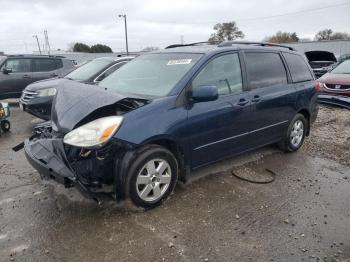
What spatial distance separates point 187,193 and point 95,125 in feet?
4.90

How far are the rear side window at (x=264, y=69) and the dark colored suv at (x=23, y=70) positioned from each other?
291 inches

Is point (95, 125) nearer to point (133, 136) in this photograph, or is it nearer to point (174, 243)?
point (133, 136)

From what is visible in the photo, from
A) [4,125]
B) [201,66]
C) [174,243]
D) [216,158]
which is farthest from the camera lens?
[4,125]

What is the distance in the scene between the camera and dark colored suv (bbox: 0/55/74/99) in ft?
33.4

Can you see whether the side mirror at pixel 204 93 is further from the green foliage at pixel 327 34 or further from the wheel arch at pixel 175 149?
the green foliage at pixel 327 34

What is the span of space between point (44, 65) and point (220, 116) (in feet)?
29.1

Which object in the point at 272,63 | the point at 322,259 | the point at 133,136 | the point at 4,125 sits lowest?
the point at 322,259

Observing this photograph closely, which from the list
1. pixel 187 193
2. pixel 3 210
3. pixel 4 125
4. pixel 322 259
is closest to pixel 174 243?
pixel 187 193

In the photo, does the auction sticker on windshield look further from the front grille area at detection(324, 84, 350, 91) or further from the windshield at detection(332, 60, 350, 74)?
the windshield at detection(332, 60, 350, 74)

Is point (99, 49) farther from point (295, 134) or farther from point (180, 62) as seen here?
point (180, 62)

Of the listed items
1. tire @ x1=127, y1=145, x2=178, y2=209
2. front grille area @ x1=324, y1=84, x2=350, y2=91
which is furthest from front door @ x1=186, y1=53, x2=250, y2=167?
front grille area @ x1=324, y1=84, x2=350, y2=91

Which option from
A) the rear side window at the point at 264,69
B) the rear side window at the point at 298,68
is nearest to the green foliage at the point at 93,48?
the rear side window at the point at 298,68

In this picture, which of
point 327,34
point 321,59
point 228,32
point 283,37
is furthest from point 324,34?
point 321,59

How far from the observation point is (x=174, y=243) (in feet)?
9.91
